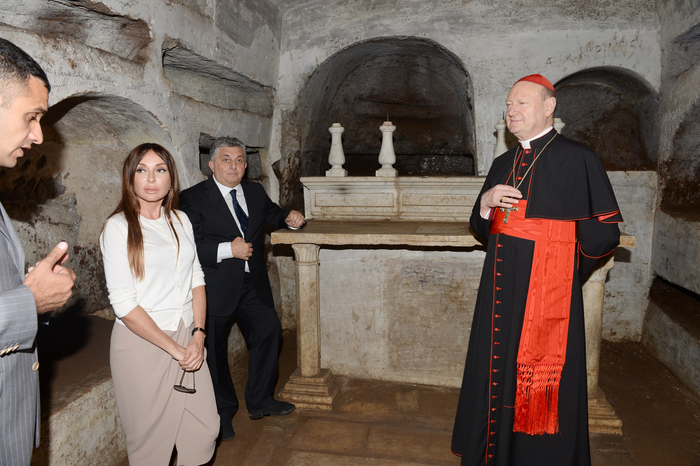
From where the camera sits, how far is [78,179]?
4047 mm

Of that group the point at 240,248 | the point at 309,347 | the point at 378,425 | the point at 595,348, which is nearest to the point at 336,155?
the point at 240,248

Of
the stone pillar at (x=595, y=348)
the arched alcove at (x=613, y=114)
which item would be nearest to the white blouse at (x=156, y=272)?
the stone pillar at (x=595, y=348)

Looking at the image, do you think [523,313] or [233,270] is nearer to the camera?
[523,313]

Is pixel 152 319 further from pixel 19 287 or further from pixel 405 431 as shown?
pixel 405 431

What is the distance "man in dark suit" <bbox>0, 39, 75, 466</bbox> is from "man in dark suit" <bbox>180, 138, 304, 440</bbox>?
5.24 feet

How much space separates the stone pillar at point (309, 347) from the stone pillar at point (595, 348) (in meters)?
2.08

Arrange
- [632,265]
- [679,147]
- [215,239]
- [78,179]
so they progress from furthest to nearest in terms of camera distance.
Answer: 1. [632,265]
2. [679,147]
3. [78,179]
4. [215,239]

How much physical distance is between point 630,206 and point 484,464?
410cm

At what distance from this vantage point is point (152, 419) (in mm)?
2371

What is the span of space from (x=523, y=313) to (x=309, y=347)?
204 centimetres

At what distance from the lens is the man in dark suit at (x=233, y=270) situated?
341cm

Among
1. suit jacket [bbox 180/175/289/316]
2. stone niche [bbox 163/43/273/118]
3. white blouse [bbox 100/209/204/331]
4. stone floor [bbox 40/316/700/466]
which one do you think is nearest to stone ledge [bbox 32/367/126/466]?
stone floor [bbox 40/316/700/466]

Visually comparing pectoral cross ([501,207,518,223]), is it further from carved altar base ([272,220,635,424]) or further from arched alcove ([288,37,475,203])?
arched alcove ([288,37,475,203])

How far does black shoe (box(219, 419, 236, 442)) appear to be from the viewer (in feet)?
11.9
